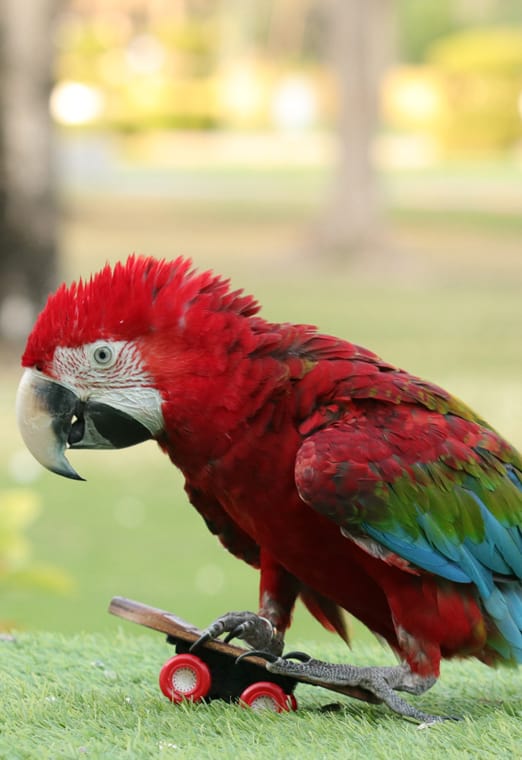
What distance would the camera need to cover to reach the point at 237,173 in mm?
27344

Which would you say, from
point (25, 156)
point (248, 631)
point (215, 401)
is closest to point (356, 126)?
point (25, 156)

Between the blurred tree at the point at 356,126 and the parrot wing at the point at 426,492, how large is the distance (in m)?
11.4

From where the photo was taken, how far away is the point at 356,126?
45.4ft

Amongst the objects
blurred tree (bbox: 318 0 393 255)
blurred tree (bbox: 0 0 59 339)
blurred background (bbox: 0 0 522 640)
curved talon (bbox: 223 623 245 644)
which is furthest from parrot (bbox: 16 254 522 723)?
blurred tree (bbox: 318 0 393 255)

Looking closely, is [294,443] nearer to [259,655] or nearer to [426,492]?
[426,492]

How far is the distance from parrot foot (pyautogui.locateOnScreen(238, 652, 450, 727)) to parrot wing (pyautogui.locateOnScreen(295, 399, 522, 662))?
0.18 m

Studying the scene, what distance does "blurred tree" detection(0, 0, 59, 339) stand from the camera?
728cm

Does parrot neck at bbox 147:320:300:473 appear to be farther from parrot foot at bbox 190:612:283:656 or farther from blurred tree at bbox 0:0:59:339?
blurred tree at bbox 0:0:59:339

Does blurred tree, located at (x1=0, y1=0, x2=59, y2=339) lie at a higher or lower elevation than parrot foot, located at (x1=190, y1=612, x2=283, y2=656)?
higher

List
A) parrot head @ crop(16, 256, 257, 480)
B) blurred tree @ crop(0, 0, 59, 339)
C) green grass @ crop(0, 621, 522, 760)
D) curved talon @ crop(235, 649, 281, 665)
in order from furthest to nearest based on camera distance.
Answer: blurred tree @ crop(0, 0, 59, 339) → curved talon @ crop(235, 649, 281, 665) → parrot head @ crop(16, 256, 257, 480) → green grass @ crop(0, 621, 522, 760)

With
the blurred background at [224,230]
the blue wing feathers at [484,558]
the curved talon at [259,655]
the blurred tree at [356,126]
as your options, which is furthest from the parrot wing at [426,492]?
the blurred tree at [356,126]

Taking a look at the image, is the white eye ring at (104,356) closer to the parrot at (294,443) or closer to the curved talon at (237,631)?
the parrot at (294,443)

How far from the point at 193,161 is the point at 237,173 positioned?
3479mm

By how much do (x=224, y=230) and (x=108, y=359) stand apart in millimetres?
15138
